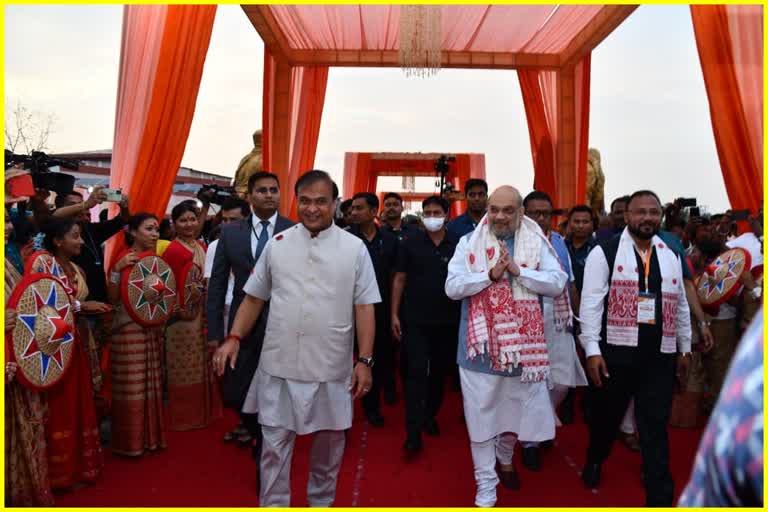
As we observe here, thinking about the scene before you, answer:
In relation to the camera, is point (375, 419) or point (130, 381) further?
point (375, 419)

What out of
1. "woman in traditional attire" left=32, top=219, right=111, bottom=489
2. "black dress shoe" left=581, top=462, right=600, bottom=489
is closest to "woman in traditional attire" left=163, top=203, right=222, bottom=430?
"woman in traditional attire" left=32, top=219, right=111, bottom=489

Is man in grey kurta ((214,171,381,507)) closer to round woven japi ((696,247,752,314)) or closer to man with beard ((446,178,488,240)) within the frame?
man with beard ((446,178,488,240))

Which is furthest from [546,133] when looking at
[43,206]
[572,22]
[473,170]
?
[473,170]

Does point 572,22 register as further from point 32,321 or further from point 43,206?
point 32,321

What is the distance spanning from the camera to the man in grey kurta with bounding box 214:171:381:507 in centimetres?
274

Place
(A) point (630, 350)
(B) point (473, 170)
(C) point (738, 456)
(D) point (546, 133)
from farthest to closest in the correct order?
(B) point (473, 170), (D) point (546, 133), (A) point (630, 350), (C) point (738, 456)

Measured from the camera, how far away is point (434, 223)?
13.8 ft

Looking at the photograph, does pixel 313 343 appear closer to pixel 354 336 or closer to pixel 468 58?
pixel 354 336

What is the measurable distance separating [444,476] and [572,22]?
6091 millimetres

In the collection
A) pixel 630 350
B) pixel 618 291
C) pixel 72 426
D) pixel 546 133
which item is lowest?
pixel 72 426

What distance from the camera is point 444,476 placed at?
366 cm

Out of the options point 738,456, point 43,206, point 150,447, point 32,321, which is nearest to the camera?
point 738,456

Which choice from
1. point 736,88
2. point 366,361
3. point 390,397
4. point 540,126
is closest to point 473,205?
point 390,397

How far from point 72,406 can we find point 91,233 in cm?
127
